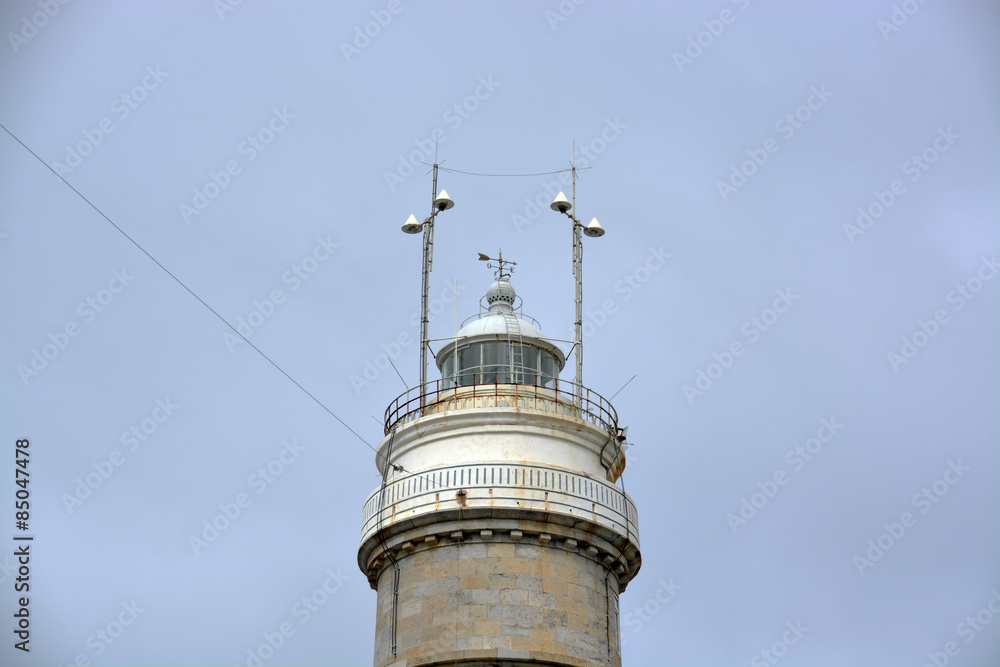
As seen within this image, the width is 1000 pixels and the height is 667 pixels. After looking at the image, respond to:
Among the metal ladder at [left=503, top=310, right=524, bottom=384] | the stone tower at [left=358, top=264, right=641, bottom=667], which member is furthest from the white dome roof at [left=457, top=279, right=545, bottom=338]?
the stone tower at [left=358, top=264, right=641, bottom=667]

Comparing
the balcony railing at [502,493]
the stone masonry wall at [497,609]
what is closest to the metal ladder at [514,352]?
the balcony railing at [502,493]

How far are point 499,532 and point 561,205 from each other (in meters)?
9.06

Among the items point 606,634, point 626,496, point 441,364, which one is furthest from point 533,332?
point 606,634

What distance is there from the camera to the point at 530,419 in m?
33.5

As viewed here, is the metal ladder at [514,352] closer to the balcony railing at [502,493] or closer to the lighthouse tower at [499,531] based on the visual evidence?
the lighthouse tower at [499,531]

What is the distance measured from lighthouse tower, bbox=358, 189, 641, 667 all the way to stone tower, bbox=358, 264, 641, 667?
0.03 m

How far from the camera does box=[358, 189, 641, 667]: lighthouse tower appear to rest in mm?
31500

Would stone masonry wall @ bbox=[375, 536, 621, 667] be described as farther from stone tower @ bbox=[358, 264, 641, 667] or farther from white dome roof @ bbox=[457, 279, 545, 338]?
white dome roof @ bbox=[457, 279, 545, 338]

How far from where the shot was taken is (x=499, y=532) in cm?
3212

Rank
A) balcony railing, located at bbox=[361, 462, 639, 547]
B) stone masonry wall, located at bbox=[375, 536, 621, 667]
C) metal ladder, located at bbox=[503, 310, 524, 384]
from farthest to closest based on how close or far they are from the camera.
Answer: metal ladder, located at bbox=[503, 310, 524, 384] → balcony railing, located at bbox=[361, 462, 639, 547] → stone masonry wall, located at bbox=[375, 536, 621, 667]

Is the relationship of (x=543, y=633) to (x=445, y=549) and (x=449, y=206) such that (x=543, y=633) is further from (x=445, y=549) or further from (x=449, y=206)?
(x=449, y=206)

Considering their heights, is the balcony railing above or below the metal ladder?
below

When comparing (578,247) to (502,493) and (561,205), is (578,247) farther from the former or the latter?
(502,493)

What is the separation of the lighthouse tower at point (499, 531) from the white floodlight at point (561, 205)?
15.6 feet
